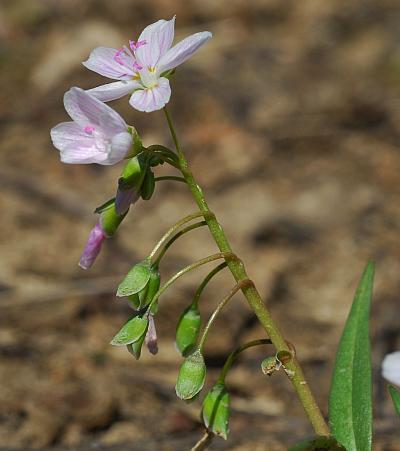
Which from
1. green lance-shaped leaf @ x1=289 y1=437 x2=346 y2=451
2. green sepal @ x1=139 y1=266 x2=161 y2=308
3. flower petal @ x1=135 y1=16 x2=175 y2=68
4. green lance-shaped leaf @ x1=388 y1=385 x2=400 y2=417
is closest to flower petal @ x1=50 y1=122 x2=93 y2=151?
flower petal @ x1=135 y1=16 x2=175 y2=68

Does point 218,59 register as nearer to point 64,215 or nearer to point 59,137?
point 64,215

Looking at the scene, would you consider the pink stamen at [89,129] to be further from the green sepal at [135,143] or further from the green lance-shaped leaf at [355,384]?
the green lance-shaped leaf at [355,384]

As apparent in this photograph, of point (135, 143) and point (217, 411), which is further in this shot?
point (217, 411)

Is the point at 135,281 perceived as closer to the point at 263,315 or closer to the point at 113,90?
the point at 263,315

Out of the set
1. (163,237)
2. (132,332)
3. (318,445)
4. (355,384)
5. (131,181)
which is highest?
(131,181)

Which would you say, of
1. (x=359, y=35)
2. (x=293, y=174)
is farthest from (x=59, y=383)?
(x=359, y=35)

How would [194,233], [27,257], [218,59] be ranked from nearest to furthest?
[27,257] → [194,233] → [218,59]

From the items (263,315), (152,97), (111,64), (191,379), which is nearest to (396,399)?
(263,315)

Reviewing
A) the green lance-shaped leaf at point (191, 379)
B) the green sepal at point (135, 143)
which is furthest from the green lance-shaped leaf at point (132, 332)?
the green sepal at point (135, 143)
